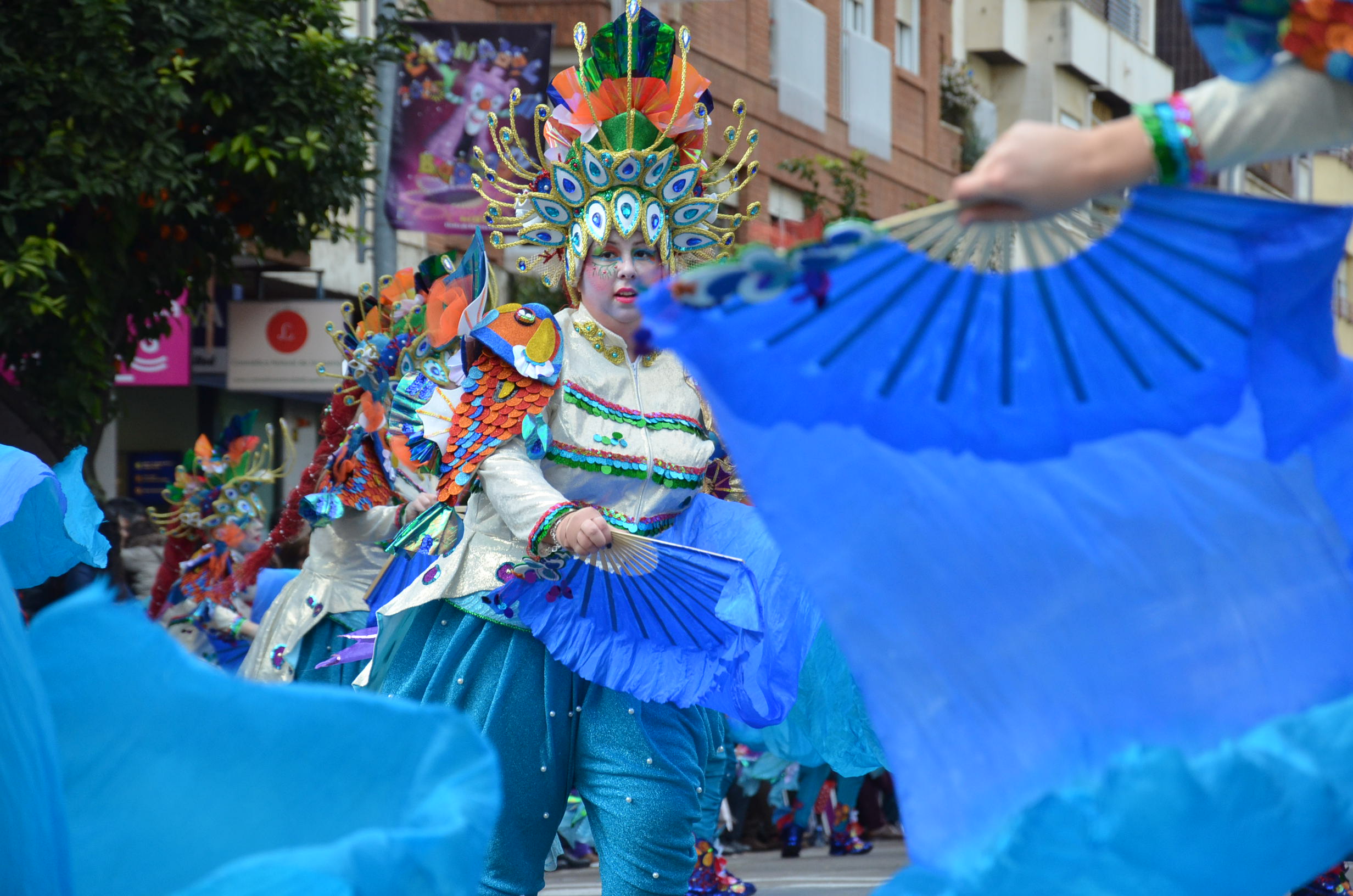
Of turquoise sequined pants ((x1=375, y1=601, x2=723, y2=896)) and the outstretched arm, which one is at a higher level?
the outstretched arm

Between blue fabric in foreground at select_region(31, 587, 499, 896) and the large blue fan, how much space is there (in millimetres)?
540

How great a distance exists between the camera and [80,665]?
2029 millimetres

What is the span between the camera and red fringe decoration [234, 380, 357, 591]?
23.7ft

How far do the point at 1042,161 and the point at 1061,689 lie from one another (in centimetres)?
57

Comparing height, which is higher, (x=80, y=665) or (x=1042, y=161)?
(x=1042, y=161)

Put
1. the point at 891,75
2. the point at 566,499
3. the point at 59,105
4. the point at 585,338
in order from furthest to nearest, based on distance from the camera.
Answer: the point at 891,75 → the point at 59,105 → the point at 585,338 → the point at 566,499

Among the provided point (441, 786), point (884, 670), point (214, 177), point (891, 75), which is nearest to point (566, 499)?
point (884, 670)

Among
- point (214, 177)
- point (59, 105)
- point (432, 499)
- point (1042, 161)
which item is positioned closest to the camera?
point (1042, 161)

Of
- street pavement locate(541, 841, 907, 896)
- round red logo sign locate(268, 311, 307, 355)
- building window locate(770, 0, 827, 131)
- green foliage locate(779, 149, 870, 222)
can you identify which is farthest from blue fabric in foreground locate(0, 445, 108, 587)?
building window locate(770, 0, 827, 131)

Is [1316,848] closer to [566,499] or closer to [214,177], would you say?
[566,499]

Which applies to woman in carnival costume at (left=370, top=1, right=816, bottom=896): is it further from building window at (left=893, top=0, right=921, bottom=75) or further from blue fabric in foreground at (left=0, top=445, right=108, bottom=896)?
building window at (left=893, top=0, right=921, bottom=75)

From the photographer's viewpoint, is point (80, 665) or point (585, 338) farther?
point (585, 338)

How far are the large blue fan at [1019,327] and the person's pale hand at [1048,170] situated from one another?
0.20ft

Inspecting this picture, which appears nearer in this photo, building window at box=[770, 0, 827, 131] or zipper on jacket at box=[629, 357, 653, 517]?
zipper on jacket at box=[629, 357, 653, 517]
